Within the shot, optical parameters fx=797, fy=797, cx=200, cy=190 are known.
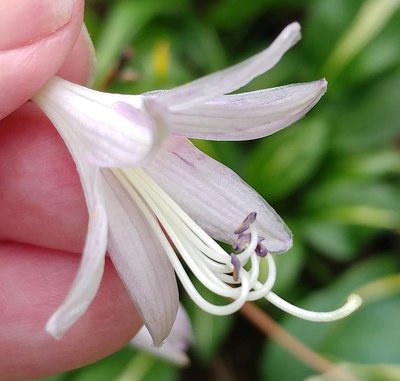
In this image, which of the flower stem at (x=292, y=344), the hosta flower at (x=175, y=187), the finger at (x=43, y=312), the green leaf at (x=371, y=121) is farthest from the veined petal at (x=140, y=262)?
the green leaf at (x=371, y=121)

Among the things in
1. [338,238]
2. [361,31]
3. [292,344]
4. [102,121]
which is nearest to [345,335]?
[292,344]

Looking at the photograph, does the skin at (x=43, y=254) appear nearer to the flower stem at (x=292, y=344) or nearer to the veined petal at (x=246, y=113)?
the veined petal at (x=246, y=113)

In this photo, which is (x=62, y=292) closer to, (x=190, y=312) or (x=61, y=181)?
(x=61, y=181)

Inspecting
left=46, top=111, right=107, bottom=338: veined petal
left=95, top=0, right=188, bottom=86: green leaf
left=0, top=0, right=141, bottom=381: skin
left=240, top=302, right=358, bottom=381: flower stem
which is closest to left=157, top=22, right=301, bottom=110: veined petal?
left=46, top=111, right=107, bottom=338: veined petal

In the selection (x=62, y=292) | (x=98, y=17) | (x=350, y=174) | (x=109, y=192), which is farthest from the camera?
(x=98, y=17)

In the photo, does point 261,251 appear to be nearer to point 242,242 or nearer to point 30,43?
point 242,242

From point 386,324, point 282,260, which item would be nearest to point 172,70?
point 282,260
